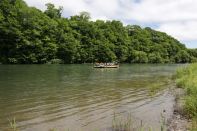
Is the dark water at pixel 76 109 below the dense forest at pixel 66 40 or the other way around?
below

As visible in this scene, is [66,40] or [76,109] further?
[66,40]

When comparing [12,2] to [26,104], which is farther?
[12,2]

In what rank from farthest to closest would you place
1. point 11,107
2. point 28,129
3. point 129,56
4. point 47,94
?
point 129,56 → point 47,94 → point 11,107 → point 28,129

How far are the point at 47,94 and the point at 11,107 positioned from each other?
6845 mm

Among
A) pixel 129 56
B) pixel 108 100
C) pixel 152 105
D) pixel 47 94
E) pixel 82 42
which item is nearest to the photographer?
pixel 152 105

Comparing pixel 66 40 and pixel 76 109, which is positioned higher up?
pixel 66 40

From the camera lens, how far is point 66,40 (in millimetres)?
114875

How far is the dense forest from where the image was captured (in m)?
100

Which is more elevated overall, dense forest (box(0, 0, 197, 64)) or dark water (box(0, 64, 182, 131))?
dense forest (box(0, 0, 197, 64))

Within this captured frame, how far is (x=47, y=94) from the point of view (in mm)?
28375

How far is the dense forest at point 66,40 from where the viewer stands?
3939 inches

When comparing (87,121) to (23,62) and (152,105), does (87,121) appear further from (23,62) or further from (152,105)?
(23,62)

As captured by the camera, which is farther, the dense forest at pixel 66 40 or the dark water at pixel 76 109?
the dense forest at pixel 66 40

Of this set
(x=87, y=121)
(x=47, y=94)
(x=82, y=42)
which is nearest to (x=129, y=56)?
(x=82, y=42)
